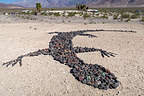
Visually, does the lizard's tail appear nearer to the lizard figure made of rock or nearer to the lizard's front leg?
the lizard figure made of rock

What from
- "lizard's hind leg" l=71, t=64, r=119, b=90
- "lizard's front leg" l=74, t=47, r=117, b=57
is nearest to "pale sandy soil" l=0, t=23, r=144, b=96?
"lizard's hind leg" l=71, t=64, r=119, b=90

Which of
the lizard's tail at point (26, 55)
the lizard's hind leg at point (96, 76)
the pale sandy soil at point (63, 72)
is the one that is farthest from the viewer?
the lizard's tail at point (26, 55)

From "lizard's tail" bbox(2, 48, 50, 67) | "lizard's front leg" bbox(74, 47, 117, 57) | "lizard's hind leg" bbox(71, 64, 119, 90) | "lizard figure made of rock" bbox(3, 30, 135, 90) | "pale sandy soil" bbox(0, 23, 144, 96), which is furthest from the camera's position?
"lizard's front leg" bbox(74, 47, 117, 57)

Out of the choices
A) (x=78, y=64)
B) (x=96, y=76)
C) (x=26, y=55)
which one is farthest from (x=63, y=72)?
(x=26, y=55)

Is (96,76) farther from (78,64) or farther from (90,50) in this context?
(90,50)

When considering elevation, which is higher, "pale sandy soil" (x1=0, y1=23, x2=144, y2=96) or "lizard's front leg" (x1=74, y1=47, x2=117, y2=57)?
"lizard's front leg" (x1=74, y1=47, x2=117, y2=57)

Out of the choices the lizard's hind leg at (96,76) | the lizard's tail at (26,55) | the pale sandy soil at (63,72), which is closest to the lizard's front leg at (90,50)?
the pale sandy soil at (63,72)

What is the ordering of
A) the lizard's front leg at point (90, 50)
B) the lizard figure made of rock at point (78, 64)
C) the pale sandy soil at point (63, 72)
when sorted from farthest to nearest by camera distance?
the lizard's front leg at point (90, 50), the lizard figure made of rock at point (78, 64), the pale sandy soil at point (63, 72)

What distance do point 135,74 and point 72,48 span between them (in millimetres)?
3995

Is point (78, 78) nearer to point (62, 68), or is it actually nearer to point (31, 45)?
point (62, 68)

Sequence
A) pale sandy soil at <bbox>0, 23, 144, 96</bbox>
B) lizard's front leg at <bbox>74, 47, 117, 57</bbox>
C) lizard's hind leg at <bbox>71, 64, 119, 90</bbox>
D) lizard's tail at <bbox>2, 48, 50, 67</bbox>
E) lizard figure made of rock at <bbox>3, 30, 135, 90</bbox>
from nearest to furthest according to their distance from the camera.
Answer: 1. pale sandy soil at <bbox>0, 23, 144, 96</bbox>
2. lizard's hind leg at <bbox>71, 64, 119, 90</bbox>
3. lizard figure made of rock at <bbox>3, 30, 135, 90</bbox>
4. lizard's tail at <bbox>2, 48, 50, 67</bbox>
5. lizard's front leg at <bbox>74, 47, 117, 57</bbox>

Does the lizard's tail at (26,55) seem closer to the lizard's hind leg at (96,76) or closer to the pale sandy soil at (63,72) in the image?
the pale sandy soil at (63,72)

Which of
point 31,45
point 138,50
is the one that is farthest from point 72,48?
point 138,50

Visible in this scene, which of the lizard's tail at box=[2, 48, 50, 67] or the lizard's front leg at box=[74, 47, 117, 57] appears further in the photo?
the lizard's front leg at box=[74, 47, 117, 57]
